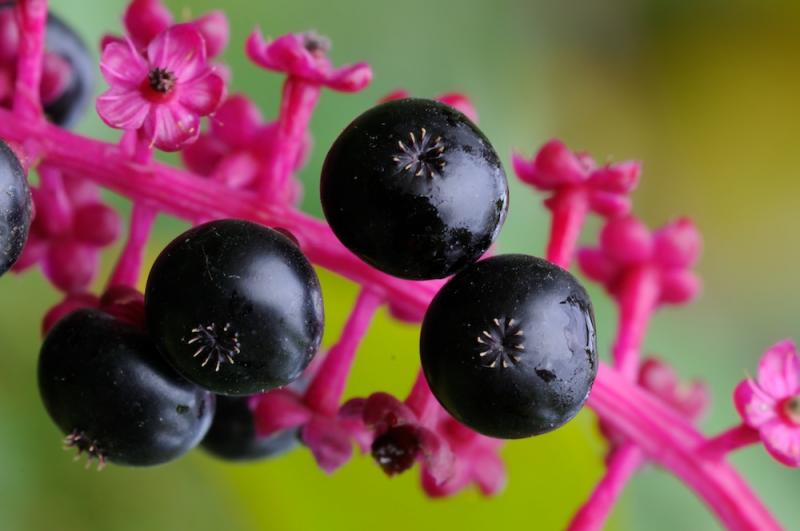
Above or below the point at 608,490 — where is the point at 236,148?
above

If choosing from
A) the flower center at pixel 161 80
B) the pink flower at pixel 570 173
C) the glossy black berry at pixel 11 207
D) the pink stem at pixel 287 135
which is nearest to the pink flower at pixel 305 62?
the pink stem at pixel 287 135

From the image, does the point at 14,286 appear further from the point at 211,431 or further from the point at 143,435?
the point at 143,435

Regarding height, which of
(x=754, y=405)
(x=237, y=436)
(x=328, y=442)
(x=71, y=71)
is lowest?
(x=237, y=436)

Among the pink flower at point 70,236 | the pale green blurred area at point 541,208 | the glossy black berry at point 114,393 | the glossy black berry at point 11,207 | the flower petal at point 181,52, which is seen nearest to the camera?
the glossy black berry at point 11,207

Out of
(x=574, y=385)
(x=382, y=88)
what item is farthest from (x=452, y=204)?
(x=382, y=88)

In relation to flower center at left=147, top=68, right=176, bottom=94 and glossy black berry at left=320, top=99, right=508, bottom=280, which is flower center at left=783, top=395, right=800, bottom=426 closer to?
glossy black berry at left=320, top=99, right=508, bottom=280

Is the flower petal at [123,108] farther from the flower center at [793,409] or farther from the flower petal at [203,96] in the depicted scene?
the flower center at [793,409]

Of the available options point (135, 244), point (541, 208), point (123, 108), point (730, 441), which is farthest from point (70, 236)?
point (541, 208)

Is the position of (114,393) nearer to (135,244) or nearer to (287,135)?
(135,244)
